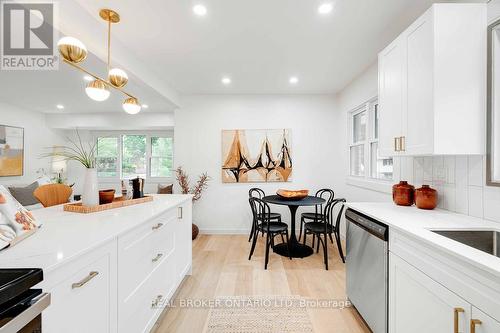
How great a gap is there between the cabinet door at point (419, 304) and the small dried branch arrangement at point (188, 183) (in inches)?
134

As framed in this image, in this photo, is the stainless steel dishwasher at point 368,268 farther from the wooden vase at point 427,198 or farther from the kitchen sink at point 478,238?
the wooden vase at point 427,198

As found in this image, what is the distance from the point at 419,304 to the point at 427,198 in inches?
36.5

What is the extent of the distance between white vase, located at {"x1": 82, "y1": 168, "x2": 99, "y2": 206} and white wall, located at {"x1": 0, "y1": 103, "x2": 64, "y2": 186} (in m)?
4.41

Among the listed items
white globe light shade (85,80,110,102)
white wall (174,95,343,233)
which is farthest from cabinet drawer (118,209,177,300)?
white wall (174,95,343,233)

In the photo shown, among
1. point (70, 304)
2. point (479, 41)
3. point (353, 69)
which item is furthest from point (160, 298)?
point (353, 69)

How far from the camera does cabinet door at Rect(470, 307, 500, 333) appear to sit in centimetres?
91

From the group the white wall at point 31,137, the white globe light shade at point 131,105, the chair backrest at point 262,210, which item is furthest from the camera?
the white wall at point 31,137

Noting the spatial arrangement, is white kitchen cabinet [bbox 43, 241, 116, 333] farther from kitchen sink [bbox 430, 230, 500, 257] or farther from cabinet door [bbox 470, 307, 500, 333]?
kitchen sink [bbox 430, 230, 500, 257]

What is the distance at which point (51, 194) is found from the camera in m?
2.09

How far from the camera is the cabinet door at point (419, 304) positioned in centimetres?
109

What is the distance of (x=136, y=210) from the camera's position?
1.86 meters

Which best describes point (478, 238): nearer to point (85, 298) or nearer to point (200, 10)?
point (85, 298)

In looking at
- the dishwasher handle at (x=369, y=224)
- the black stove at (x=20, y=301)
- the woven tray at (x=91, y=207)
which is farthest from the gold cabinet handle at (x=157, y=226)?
the dishwasher handle at (x=369, y=224)

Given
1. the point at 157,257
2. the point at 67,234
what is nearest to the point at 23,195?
the point at 157,257
